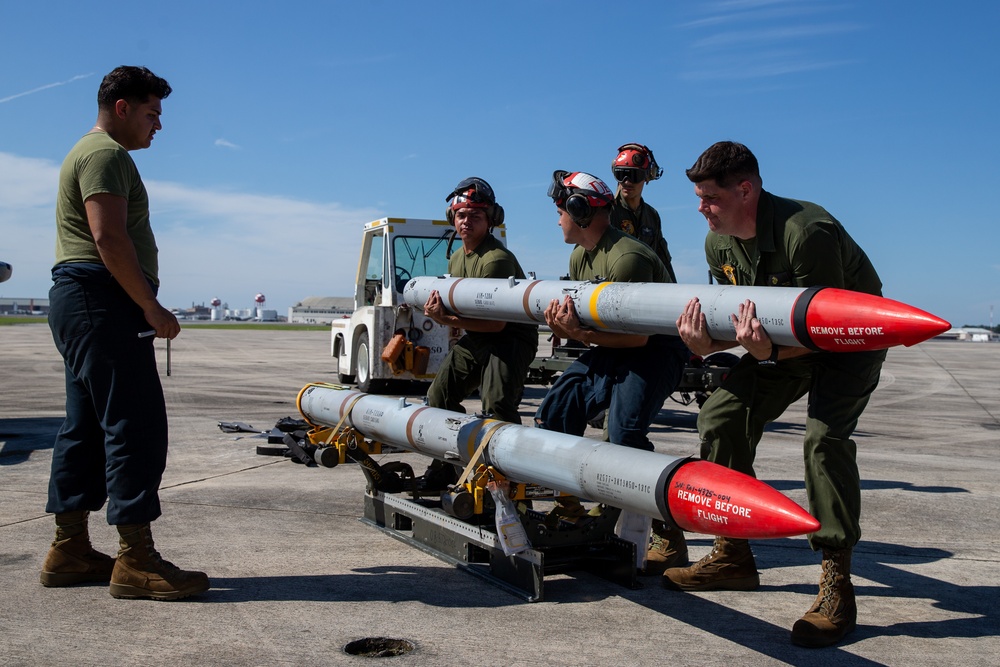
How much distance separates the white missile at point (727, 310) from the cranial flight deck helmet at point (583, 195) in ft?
1.29

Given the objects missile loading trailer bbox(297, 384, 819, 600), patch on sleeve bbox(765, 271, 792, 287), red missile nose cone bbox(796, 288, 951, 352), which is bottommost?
missile loading trailer bbox(297, 384, 819, 600)

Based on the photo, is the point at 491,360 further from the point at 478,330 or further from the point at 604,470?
the point at 604,470

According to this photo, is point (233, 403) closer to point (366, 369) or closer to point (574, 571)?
point (366, 369)

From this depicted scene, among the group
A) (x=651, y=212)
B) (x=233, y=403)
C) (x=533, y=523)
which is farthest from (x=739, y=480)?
(x=233, y=403)

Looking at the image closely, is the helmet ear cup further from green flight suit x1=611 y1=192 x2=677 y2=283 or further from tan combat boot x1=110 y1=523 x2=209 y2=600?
tan combat boot x1=110 y1=523 x2=209 y2=600

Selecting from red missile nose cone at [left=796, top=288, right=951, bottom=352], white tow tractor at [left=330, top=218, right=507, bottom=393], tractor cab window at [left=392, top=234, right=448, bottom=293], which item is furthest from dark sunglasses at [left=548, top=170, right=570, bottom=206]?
tractor cab window at [left=392, top=234, right=448, bottom=293]

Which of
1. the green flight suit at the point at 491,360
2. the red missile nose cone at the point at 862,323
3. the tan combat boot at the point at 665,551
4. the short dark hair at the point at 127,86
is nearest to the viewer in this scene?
the red missile nose cone at the point at 862,323

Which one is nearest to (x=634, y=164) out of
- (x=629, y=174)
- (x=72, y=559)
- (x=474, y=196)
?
(x=629, y=174)

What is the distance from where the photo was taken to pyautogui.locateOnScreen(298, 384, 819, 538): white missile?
10.5 feet

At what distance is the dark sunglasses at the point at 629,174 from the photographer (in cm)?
697

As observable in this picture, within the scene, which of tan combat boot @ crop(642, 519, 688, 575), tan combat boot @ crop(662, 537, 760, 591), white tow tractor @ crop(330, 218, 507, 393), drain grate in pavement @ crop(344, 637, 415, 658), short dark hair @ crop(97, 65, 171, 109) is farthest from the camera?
white tow tractor @ crop(330, 218, 507, 393)

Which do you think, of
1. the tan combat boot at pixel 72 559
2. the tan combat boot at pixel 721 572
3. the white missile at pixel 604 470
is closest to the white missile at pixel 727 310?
the white missile at pixel 604 470

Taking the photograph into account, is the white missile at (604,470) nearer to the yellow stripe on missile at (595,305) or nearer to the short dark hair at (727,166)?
the yellow stripe on missile at (595,305)

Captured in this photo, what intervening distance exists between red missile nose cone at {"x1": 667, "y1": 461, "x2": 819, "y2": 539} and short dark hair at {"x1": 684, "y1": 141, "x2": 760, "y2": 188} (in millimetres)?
1288
